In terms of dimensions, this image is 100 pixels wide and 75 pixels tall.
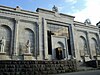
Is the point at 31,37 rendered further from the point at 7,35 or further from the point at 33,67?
the point at 33,67

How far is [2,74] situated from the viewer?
30.5 feet

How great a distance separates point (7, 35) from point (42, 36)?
5.22 metres

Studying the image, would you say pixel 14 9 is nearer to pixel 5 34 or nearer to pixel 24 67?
pixel 5 34

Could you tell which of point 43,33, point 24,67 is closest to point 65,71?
point 24,67

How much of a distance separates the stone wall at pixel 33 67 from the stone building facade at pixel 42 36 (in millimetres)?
7859

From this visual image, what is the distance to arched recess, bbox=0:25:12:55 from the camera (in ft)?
60.5

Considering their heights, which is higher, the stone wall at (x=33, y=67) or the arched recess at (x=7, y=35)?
the arched recess at (x=7, y=35)

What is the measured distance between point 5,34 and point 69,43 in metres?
10.9

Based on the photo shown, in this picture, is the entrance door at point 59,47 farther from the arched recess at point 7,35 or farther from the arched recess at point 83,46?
the arched recess at point 7,35

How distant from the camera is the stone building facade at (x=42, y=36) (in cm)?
1891

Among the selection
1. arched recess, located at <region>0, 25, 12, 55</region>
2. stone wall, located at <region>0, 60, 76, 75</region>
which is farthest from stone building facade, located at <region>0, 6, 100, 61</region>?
stone wall, located at <region>0, 60, 76, 75</region>

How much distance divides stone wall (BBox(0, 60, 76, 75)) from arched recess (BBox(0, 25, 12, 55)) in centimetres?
875

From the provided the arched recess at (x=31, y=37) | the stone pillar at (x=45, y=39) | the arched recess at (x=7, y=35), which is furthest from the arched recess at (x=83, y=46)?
the arched recess at (x=7, y=35)

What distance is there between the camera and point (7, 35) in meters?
19.1
